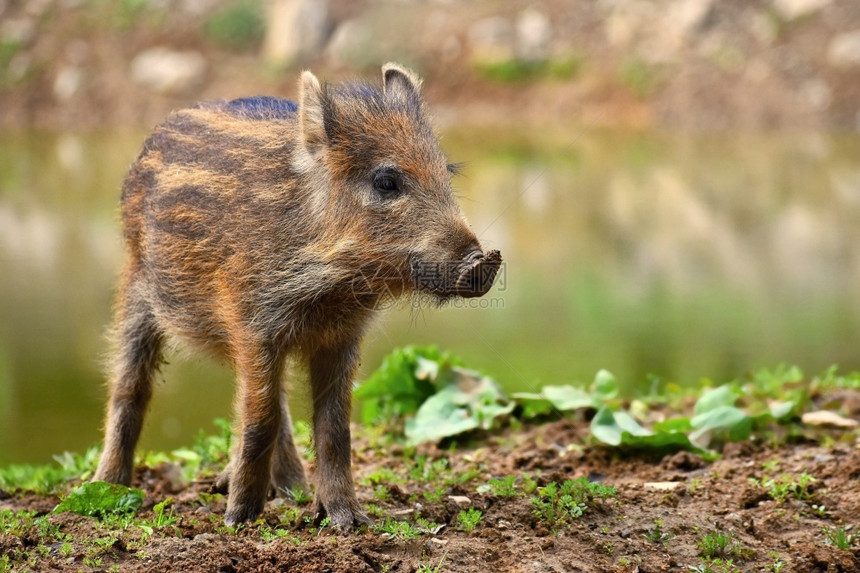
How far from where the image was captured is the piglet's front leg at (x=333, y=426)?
16.8 feet

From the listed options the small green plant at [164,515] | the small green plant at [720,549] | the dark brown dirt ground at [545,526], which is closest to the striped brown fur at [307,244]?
the small green plant at [164,515]

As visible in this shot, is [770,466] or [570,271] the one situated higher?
[570,271]

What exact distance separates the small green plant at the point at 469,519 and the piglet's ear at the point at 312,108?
5.63ft

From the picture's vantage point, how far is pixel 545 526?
4812mm

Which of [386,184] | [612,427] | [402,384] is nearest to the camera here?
[386,184]

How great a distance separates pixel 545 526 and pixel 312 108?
6.78 ft

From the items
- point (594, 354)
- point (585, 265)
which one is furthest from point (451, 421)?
point (585, 265)

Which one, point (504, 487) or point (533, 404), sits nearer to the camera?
point (504, 487)

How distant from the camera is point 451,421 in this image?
667cm

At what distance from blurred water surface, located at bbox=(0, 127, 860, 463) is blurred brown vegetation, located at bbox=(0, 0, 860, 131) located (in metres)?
1.12

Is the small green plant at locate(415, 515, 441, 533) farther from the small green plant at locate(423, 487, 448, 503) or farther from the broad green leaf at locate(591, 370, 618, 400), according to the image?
the broad green leaf at locate(591, 370, 618, 400)

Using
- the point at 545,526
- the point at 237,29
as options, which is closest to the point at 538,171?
the point at 237,29

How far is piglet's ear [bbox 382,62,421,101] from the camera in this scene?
5.20 metres

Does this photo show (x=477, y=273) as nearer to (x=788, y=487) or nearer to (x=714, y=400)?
(x=788, y=487)
